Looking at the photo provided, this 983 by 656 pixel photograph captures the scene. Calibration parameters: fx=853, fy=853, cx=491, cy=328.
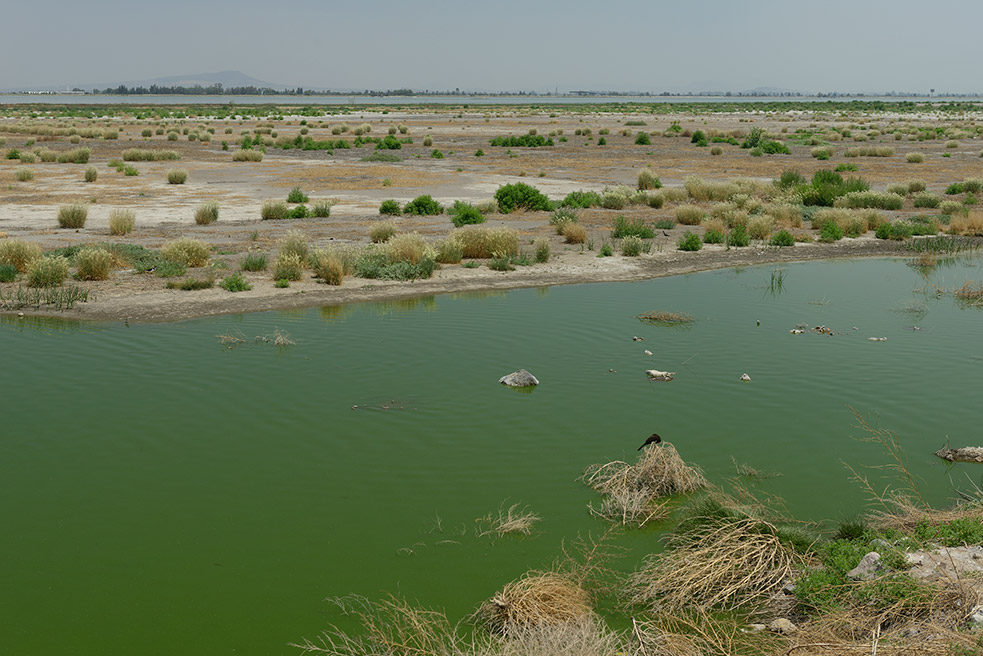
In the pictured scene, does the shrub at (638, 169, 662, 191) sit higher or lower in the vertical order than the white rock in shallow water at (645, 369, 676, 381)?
higher

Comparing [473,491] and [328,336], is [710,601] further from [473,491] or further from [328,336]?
[328,336]

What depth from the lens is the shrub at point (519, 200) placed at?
109 feet

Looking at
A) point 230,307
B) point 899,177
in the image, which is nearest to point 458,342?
point 230,307

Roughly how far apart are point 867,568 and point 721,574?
1.18 metres

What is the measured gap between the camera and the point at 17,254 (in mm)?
21516

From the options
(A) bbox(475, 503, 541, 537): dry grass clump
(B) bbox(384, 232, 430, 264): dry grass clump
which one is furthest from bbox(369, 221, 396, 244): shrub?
(A) bbox(475, 503, 541, 537): dry grass clump

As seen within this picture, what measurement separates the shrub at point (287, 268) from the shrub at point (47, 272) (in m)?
4.92

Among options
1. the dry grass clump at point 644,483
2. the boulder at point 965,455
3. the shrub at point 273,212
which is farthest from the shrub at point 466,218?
the boulder at point 965,455

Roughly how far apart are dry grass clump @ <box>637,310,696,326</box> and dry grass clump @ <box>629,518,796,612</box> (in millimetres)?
9993

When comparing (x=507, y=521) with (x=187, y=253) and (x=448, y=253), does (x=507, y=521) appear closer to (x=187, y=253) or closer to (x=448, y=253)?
(x=448, y=253)

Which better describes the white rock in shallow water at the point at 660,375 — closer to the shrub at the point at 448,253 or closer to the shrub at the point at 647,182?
the shrub at the point at 448,253

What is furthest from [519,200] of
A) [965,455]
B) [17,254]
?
[965,455]

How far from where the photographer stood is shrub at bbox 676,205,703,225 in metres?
30.7

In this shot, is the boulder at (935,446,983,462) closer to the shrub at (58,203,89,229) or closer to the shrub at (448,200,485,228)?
the shrub at (448,200,485,228)
